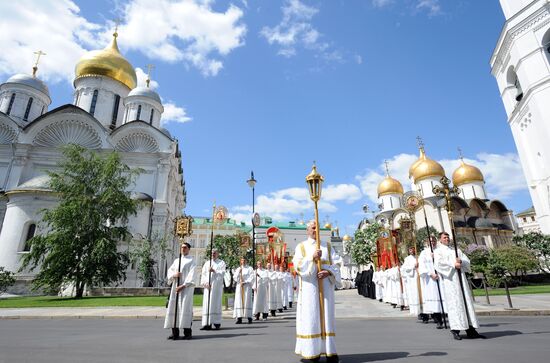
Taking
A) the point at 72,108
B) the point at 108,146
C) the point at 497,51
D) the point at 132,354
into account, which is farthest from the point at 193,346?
the point at 497,51

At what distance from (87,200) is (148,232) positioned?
28.1 ft

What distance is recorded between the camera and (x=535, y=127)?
102 feet

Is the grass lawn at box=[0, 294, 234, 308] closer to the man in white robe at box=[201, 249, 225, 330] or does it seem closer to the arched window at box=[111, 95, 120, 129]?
the man in white robe at box=[201, 249, 225, 330]

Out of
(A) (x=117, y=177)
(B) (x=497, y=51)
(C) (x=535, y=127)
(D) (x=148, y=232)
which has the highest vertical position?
(B) (x=497, y=51)

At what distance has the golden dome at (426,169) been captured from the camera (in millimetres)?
51344

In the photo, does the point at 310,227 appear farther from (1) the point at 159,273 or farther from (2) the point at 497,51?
(2) the point at 497,51

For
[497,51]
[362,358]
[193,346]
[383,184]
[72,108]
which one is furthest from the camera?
[383,184]

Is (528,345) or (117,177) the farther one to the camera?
(117,177)

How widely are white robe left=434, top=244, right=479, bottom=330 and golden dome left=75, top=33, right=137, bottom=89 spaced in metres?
43.7

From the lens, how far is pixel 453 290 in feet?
21.3

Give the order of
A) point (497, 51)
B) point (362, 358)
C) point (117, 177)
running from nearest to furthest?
point (362, 358)
point (117, 177)
point (497, 51)

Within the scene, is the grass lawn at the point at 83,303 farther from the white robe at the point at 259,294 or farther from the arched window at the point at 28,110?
the arched window at the point at 28,110

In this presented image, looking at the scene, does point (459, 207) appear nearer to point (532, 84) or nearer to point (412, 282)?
point (532, 84)

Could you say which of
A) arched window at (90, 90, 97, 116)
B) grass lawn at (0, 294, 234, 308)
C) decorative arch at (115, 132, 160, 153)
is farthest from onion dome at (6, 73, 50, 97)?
grass lawn at (0, 294, 234, 308)
